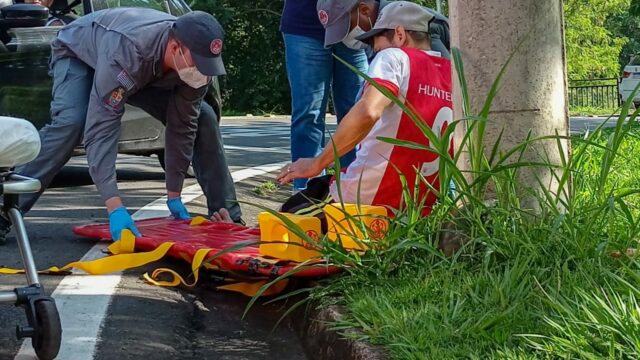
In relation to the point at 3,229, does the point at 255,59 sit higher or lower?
lower

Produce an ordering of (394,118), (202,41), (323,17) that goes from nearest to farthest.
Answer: (394,118)
(202,41)
(323,17)

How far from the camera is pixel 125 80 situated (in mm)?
5066

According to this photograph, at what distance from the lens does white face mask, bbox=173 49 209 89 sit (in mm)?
5156

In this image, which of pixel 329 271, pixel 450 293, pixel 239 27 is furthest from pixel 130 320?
pixel 239 27

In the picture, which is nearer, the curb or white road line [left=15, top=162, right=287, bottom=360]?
the curb

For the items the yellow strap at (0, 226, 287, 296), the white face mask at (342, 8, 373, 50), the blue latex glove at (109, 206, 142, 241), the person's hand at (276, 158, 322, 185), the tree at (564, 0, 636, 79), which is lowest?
the tree at (564, 0, 636, 79)

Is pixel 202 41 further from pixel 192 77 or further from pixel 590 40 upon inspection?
pixel 590 40

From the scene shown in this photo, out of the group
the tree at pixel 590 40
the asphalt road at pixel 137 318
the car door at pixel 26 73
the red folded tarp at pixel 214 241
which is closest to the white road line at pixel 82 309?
the asphalt road at pixel 137 318

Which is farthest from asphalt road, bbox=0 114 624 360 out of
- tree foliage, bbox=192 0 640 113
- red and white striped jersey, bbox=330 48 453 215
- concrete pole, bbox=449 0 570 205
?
tree foliage, bbox=192 0 640 113

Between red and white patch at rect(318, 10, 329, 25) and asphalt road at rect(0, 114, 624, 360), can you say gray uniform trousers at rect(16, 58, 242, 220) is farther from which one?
red and white patch at rect(318, 10, 329, 25)

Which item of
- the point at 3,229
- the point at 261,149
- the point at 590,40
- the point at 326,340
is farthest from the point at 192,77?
the point at 590,40

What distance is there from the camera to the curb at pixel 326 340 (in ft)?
10.6

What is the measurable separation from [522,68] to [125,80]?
1.92 metres

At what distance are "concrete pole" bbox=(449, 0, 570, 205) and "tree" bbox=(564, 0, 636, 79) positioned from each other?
119ft
